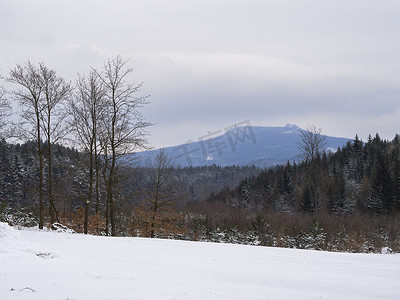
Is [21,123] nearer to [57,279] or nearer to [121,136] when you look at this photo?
[121,136]

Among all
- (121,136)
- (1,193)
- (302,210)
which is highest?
(121,136)

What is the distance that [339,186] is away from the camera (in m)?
79.0

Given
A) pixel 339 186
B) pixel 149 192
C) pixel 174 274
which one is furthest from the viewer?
pixel 339 186

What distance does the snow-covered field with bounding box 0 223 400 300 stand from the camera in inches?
322

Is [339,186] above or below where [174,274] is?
below

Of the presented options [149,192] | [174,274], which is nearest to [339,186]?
[149,192]

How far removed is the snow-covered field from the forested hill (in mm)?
62039

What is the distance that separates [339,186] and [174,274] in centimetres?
7611

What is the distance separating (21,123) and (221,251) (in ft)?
49.6

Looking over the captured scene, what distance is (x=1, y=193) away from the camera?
2598 inches

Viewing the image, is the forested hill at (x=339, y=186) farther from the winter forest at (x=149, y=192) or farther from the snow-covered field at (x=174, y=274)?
the snow-covered field at (x=174, y=274)

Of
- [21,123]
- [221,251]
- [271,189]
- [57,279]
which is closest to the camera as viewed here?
[57,279]

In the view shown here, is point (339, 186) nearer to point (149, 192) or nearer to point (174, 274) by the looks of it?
point (149, 192)

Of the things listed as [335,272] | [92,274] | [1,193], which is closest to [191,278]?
[92,274]
